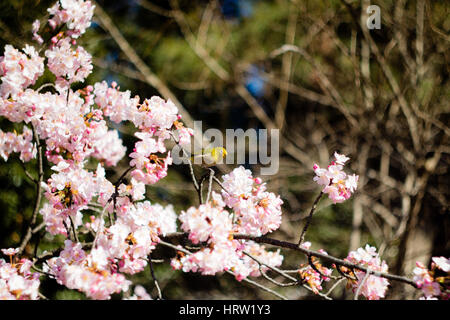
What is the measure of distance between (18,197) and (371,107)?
7.37ft

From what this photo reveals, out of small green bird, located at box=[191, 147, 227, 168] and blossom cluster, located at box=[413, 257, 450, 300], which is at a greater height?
small green bird, located at box=[191, 147, 227, 168]

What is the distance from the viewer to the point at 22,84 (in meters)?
1.20

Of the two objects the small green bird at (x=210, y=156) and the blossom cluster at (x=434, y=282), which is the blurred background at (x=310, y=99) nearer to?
the small green bird at (x=210, y=156)

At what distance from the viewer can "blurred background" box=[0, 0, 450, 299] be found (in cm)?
226

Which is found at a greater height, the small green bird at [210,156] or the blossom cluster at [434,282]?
the small green bird at [210,156]

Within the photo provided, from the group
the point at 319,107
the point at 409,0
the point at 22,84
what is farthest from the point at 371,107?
the point at 22,84

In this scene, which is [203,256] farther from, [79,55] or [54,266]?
[79,55]

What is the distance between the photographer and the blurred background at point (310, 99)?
88.8 inches

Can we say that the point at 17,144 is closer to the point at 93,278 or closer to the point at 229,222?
the point at 93,278

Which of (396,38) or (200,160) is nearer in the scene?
(200,160)

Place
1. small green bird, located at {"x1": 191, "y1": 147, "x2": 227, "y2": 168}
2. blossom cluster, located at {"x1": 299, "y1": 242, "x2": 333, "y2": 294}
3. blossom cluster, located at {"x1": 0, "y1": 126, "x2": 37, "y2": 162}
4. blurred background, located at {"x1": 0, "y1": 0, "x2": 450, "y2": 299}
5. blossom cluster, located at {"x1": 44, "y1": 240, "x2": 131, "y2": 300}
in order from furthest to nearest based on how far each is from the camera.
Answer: blurred background, located at {"x1": 0, "y1": 0, "x2": 450, "y2": 299}
blossom cluster, located at {"x1": 0, "y1": 126, "x2": 37, "y2": 162}
blossom cluster, located at {"x1": 299, "y1": 242, "x2": 333, "y2": 294}
small green bird, located at {"x1": 191, "y1": 147, "x2": 227, "y2": 168}
blossom cluster, located at {"x1": 44, "y1": 240, "x2": 131, "y2": 300}

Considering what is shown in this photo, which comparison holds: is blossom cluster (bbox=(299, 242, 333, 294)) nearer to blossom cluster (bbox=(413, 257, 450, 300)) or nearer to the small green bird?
blossom cluster (bbox=(413, 257, 450, 300))

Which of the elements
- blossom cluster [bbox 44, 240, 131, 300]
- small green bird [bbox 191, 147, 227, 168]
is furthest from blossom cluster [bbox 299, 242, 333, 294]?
blossom cluster [bbox 44, 240, 131, 300]

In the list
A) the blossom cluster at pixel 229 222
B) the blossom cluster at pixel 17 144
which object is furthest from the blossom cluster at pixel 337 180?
the blossom cluster at pixel 17 144
